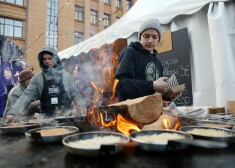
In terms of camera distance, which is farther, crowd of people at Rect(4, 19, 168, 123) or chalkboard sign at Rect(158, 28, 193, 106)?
chalkboard sign at Rect(158, 28, 193, 106)

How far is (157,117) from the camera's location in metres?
1.69

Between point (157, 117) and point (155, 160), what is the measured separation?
0.83 meters

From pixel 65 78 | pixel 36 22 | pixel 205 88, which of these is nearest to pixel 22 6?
pixel 36 22

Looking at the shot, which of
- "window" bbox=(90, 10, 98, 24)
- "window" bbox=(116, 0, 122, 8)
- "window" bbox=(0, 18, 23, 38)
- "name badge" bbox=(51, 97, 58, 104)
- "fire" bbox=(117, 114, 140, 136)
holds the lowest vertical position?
"fire" bbox=(117, 114, 140, 136)

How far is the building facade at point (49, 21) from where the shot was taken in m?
16.2

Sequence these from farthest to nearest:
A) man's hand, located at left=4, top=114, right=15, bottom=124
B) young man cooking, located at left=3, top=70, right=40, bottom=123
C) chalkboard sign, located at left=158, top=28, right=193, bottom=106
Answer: young man cooking, located at left=3, top=70, right=40, bottom=123 < chalkboard sign, located at left=158, top=28, right=193, bottom=106 < man's hand, located at left=4, top=114, right=15, bottom=124

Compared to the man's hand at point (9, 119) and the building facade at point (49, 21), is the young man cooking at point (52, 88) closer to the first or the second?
the man's hand at point (9, 119)

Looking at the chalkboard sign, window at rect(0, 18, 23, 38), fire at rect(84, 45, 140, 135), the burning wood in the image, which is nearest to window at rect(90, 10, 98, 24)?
window at rect(0, 18, 23, 38)

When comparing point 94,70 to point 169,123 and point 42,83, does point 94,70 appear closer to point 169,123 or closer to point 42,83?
point 42,83

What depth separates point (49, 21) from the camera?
18.7 metres

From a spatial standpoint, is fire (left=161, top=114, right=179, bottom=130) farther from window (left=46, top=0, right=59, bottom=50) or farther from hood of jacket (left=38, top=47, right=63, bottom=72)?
window (left=46, top=0, right=59, bottom=50)

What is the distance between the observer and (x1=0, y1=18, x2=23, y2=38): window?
15834 millimetres

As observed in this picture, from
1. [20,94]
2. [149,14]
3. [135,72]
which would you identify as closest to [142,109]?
[135,72]

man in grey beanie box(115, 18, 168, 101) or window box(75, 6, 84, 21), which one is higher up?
window box(75, 6, 84, 21)
